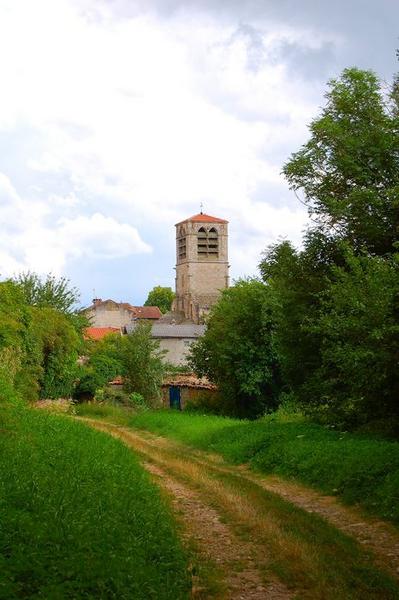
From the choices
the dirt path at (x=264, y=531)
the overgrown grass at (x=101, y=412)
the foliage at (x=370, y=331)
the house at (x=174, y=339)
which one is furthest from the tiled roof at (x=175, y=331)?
the dirt path at (x=264, y=531)

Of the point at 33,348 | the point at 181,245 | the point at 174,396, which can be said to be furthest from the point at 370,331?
the point at 181,245

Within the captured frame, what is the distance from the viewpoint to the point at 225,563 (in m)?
9.98

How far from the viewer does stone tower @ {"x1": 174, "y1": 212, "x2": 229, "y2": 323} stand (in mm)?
129750

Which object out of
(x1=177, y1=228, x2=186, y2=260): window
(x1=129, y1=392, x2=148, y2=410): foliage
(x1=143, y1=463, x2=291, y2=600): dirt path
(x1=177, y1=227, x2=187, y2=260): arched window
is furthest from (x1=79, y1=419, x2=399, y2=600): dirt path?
(x1=177, y1=228, x2=186, y2=260): window

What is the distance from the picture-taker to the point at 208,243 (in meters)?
136

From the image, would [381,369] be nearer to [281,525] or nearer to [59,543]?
[281,525]

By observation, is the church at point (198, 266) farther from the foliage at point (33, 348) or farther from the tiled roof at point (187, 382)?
the foliage at point (33, 348)

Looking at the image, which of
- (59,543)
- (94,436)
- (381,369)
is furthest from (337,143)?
(59,543)

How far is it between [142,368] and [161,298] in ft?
338

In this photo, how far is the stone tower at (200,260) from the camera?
130 m

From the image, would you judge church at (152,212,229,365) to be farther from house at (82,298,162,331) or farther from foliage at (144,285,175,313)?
foliage at (144,285,175,313)

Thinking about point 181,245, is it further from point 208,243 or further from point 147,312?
point 147,312

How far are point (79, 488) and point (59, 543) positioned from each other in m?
3.25

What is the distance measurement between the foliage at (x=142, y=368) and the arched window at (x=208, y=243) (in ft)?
264
